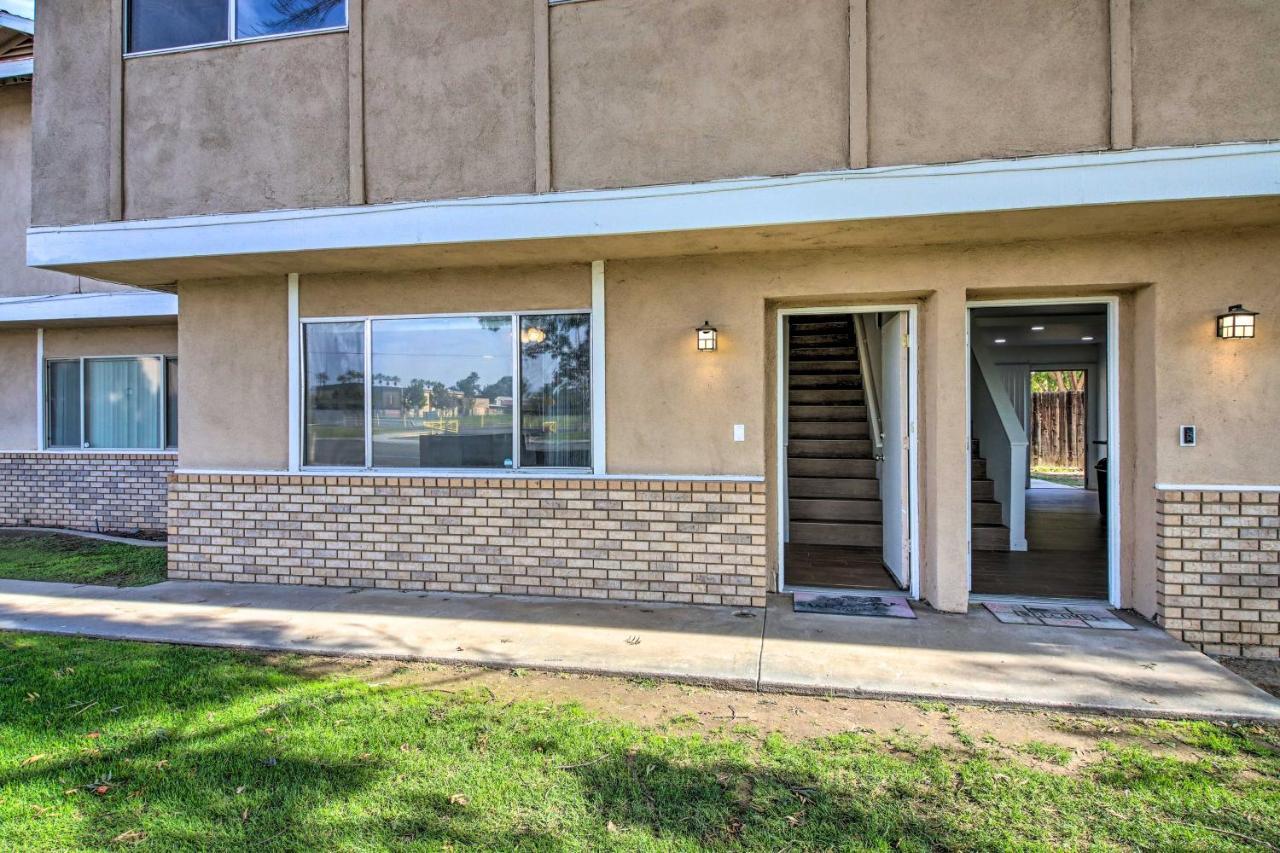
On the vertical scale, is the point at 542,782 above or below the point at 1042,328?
below

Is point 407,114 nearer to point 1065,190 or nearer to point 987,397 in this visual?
point 1065,190

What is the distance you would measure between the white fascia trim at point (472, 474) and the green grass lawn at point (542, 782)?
2.23m

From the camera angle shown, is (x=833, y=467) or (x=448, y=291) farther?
(x=833, y=467)

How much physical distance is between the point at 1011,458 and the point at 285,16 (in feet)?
27.5

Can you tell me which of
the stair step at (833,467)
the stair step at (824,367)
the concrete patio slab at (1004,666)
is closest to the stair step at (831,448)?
the stair step at (833,467)

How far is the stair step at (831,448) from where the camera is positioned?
28.6 ft

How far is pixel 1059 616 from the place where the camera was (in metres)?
5.13

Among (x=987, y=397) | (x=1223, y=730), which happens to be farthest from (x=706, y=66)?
(x=987, y=397)

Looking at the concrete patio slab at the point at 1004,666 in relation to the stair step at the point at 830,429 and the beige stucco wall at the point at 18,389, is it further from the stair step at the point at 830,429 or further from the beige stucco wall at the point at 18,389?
the beige stucco wall at the point at 18,389

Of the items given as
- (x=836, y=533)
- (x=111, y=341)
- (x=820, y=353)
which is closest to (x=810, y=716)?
(x=836, y=533)

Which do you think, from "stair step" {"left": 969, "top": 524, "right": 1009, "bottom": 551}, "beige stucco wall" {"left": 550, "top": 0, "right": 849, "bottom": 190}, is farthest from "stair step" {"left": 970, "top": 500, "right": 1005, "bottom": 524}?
"beige stucco wall" {"left": 550, "top": 0, "right": 849, "bottom": 190}

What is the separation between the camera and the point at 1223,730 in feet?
11.2

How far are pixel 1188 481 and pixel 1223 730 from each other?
1.94 meters

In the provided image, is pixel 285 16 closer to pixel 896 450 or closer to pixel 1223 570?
pixel 896 450
